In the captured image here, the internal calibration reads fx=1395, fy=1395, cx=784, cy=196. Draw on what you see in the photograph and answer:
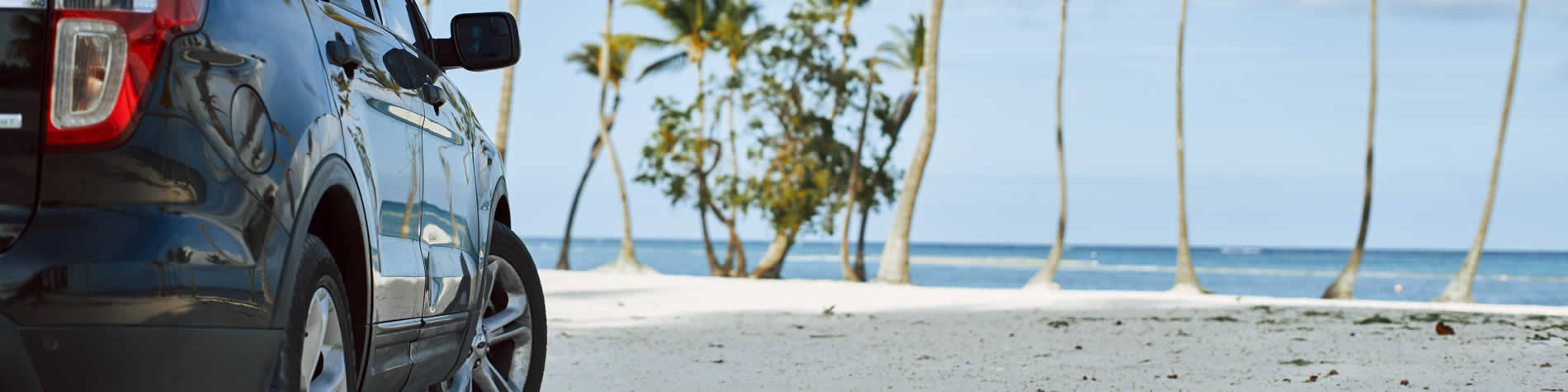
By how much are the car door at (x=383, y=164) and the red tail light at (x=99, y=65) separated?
0.66m

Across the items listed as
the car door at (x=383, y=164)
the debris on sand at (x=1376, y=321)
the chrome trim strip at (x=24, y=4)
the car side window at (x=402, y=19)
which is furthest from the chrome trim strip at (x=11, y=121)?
the debris on sand at (x=1376, y=321)

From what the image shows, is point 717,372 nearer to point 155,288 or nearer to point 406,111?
point 406,111

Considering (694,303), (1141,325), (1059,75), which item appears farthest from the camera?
(1059,75)

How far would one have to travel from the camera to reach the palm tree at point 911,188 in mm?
23281

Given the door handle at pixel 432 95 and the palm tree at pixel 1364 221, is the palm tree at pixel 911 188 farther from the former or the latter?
the door handle at pixel 432 95

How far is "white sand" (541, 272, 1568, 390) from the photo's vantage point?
7.10 meters

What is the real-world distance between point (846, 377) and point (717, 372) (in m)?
0.72

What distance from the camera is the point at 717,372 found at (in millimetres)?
7492

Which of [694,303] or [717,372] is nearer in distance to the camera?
[717,372]

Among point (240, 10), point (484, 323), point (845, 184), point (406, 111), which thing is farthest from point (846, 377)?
point (845, 184)

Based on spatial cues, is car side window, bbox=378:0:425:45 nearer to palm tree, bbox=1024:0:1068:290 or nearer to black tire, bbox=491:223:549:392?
black tire, bbox=491:223:549:392

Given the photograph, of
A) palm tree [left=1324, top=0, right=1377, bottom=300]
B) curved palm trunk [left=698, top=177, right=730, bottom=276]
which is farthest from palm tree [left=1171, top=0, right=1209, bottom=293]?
curved palm trunk [left=698, top=177, right=730, bottom=276]

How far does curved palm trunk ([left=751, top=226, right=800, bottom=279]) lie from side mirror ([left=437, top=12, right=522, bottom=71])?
1141 inches

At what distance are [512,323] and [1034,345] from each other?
5769 mm
